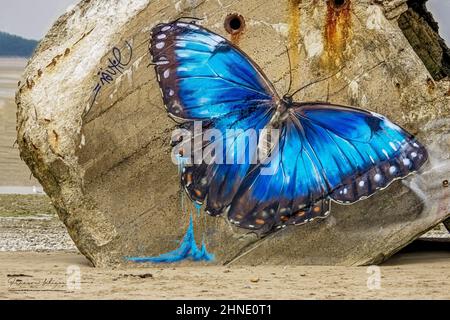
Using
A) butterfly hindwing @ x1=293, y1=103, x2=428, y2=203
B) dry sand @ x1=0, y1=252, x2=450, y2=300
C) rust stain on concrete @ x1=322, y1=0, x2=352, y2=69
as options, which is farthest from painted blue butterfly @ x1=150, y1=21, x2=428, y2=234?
dry sand @ x1=0, y1=252, x2=450, y2=300

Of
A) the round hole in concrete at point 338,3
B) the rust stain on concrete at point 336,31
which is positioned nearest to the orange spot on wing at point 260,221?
the rust stain on concrete at point 336,31

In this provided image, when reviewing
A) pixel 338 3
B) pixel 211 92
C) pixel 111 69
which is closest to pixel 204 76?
pixel 211 92

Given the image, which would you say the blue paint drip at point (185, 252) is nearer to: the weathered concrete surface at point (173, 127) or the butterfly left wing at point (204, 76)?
the weathered concrete surface at point (173, 127)

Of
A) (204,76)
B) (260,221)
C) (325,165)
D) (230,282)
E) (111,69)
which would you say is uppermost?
(111,69)

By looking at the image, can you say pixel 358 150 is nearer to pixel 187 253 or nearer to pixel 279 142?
pixel 279 142

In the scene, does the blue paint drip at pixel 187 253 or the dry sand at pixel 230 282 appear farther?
the blue paint drip at pixel 187 253

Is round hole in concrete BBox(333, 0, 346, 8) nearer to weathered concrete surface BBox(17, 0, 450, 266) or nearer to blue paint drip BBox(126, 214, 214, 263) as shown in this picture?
weathered concrete surface BBox(17, 0, 450, 266)

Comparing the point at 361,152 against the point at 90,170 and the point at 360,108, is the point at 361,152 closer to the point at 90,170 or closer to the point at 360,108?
the point at 360,108
